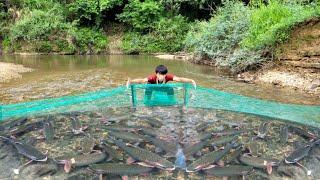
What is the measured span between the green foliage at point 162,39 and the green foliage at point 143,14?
2.05 feet

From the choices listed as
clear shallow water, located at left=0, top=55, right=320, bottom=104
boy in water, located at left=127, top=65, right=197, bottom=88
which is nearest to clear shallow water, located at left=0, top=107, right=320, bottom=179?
boy in water, located at left=127, top=65, right=197, bottom=88

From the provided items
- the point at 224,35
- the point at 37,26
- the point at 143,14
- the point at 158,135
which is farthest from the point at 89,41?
the point at 158,135

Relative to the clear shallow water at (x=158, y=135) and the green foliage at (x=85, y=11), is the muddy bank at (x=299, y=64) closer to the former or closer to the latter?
the clear shallow water at (x=158, y=135)

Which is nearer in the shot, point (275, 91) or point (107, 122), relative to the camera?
point (107, 122)

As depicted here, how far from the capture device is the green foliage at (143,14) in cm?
2636

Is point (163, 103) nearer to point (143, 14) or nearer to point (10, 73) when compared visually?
point (10, 73)

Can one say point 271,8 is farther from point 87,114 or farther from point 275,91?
point 87,114

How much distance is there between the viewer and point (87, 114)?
659 centimetres

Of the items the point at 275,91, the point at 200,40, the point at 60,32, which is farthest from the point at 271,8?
the point at 60,32

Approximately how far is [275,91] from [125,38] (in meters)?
17.1

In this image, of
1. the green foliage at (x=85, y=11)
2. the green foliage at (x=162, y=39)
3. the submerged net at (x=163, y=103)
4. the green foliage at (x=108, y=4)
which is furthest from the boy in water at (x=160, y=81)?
the green foliage at (x=85, y=11)

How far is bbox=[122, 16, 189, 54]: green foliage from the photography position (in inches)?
1000

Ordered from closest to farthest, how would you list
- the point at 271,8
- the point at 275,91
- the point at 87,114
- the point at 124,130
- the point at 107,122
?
1. the point at 124,130
2. the point at 107,122
3. the point at 87,114
4. the point at 275,91
5. the point at 271,8

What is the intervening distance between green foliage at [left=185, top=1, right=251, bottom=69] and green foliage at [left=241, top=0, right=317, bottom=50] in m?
1.01
